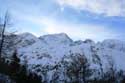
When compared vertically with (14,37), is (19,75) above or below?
below

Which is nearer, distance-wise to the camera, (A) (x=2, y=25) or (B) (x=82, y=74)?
(A) (x=2, y=25)

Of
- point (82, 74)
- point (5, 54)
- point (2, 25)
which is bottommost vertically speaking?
point (82, 74)

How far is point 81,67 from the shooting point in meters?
53.8

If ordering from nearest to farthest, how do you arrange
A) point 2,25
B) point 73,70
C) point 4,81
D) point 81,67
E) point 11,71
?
1. point 4,81
2. point 2,25
3. point 11,71
4. point 81,67
5. point 73,70

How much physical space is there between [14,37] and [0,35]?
1754 millimetres

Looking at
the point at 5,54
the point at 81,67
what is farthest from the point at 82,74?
Answer: the point at 5,54

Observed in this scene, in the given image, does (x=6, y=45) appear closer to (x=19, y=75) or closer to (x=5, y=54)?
(x=5, y=54)

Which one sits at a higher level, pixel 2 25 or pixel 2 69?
pixel 2 25

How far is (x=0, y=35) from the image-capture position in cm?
3497

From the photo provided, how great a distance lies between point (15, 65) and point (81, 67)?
17.8 m

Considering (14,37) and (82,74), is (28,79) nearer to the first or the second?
(14,37)

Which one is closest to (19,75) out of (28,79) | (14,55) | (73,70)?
(28,79)

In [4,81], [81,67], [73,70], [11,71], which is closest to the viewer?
[4,81]

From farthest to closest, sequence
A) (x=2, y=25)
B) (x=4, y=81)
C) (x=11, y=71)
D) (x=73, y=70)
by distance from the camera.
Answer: (x=73, y=70)
(x=11, y=71)
(x=2, y=25)
(x=4, y=81)
